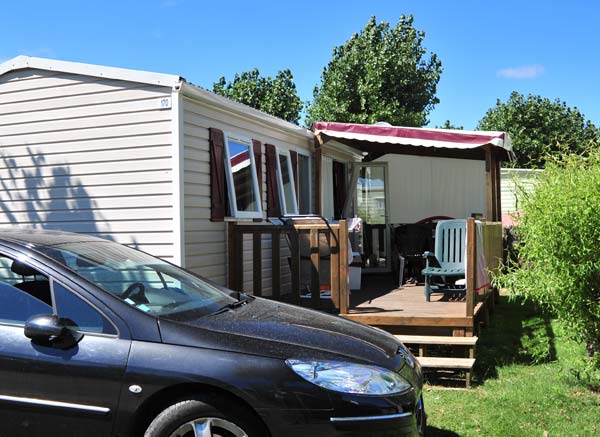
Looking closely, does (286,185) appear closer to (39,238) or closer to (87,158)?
(87,158)

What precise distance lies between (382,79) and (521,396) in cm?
1606

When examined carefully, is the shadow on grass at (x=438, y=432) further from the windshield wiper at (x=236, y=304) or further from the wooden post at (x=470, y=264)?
the wooden post at (x=470, y=264)

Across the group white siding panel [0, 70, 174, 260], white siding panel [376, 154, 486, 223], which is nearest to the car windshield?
white siding panel [0, 70, 174, 260]

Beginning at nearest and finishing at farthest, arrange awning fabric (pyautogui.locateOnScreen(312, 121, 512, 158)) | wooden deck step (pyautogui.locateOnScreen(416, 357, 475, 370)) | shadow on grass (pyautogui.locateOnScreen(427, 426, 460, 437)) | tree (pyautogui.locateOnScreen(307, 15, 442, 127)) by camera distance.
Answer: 1. shadow on grass (pyautogui.locateOnScreen(427, 426, 460, 437))
2. wooden deck step (pyautogui.locateOnScreen(416, 357, 475, 370))
3. awning fabric (pyautogui.locateOnScreen(312, 121, 512, 158))
4. tree (pyautogui.locateOnScreen(307, 15, 442, 127))

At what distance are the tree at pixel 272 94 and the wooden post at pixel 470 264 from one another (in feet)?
76.2

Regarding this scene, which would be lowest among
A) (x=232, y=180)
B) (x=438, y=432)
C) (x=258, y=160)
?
(x=438, y=432)

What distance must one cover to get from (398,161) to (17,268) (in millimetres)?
9876

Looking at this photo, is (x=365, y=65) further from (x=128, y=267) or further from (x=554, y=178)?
(x=128, y=267)

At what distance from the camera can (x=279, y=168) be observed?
27.7 feet

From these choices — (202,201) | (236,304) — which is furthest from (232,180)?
(236,304)

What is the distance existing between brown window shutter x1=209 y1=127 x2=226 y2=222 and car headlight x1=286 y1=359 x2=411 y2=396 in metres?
4.29

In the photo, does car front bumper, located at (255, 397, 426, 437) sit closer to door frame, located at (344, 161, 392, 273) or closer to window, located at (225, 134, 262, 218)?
window, located at (225, 134, 262, 218)

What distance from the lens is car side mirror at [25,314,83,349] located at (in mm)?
2674

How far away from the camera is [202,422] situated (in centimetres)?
263
